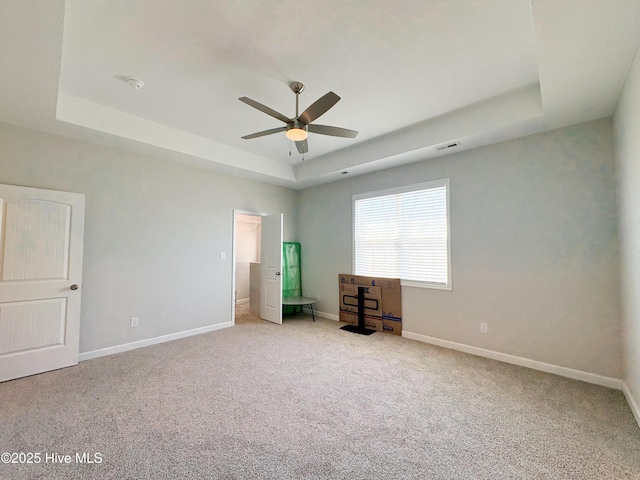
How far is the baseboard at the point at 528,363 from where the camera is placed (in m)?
2.77

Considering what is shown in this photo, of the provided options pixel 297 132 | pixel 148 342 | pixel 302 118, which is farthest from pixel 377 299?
pixel 148 342

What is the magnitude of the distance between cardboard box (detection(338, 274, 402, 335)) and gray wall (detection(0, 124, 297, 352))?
2.08 meters

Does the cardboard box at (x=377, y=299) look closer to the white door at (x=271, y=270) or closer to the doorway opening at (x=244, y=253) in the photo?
the white door at (x=271, y=270)

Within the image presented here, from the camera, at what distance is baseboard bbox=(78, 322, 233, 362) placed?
3426 mm

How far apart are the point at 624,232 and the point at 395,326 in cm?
284

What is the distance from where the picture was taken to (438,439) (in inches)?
77.5

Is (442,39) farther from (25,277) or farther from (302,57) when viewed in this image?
(25,277)

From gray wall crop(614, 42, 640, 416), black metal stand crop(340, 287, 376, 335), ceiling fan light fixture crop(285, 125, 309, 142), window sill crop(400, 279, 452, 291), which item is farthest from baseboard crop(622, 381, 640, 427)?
ceiling fan light fixture crop(285, 125, 309, 142)

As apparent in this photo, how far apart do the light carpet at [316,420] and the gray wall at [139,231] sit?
73 cm

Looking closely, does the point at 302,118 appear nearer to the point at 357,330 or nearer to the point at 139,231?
the point at 139,231

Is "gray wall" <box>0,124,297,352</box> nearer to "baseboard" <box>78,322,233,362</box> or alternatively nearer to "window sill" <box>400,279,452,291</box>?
"baseboard" <box>78,322,233,362</box>

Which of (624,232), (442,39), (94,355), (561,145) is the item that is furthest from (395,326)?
(94,355)

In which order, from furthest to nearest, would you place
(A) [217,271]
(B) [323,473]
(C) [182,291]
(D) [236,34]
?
1. (A) [217,271]
2. (C) [182,291]
3. (D) [236,34]
4. (B) [323,473]

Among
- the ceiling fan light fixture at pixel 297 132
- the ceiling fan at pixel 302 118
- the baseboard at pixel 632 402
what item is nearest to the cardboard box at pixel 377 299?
the baseboard at pixel 632 402
